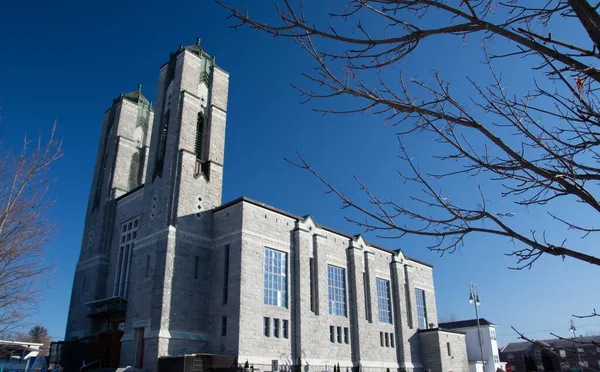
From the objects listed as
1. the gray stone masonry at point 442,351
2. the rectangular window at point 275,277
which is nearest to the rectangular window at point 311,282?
the rectangular window at point 275,277

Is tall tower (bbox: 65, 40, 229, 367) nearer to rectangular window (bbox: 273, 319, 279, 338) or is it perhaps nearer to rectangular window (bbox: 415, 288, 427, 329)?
rectangular window (bbox: 273, 319, 279, 338)

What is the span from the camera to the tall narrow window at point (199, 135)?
3522 centimetres

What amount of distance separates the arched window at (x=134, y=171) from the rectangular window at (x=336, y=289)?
20.8 m

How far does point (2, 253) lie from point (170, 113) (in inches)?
1023

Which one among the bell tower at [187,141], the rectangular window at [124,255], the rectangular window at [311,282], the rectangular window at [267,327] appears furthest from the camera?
the rectangular window at [124,255]

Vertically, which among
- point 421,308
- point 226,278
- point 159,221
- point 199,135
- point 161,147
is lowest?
point 421,308

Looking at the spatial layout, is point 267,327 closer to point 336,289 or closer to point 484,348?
point 336,289

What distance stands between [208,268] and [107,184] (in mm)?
15635

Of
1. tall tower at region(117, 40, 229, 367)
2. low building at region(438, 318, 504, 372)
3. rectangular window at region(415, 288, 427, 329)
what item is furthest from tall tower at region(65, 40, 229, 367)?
low building at region(438, 318, 504, 372)

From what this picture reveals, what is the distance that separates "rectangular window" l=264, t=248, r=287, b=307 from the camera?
31.5 m

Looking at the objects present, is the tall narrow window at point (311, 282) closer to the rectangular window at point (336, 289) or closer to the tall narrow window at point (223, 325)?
the rectangular window at point (336, 289)

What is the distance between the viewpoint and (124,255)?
3609 centimetres

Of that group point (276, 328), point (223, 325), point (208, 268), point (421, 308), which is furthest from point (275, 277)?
point (421, 308)

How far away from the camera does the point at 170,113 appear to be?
117 ft
